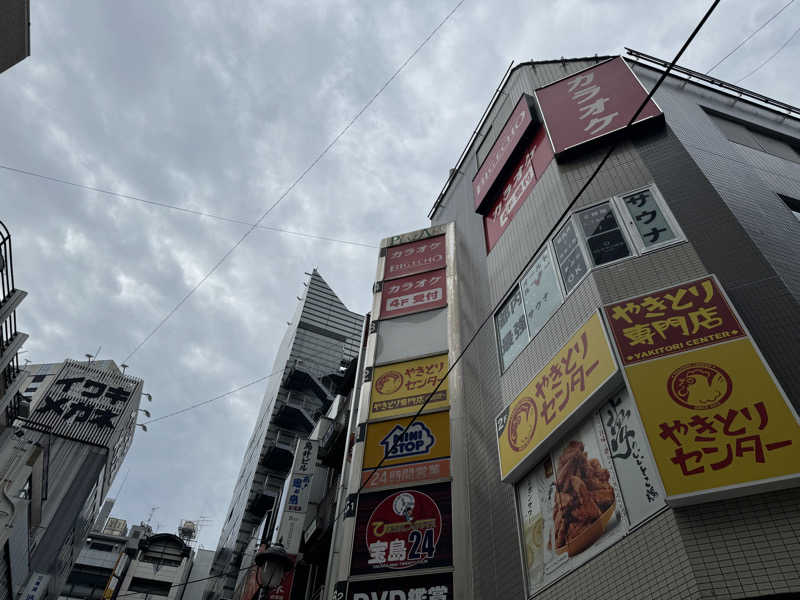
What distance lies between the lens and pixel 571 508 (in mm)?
8836

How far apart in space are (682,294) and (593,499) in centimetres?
387

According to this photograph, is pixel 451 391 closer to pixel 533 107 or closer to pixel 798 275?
pixel 798 275

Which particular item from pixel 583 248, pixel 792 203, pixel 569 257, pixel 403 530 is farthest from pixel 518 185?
pixel 403 530

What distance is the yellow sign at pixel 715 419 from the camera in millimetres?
6715

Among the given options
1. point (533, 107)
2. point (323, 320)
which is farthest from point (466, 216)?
point (323, 320)

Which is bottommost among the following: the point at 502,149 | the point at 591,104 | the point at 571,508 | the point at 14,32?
the point at 571,508

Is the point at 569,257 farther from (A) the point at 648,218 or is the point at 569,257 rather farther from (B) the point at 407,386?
(B) the point at 407,386

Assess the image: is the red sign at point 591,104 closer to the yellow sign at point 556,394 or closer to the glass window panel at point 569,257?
the glass window panel at point 569,257

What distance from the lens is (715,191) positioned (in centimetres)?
1123

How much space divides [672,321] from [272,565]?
30.8 ft

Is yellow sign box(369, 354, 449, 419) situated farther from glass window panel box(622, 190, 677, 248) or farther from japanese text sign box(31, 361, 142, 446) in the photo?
japanese text sign box(31, 361, 142, 446)

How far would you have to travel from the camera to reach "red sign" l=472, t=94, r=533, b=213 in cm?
1689

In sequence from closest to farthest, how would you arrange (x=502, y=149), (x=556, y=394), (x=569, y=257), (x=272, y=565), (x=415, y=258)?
(x=556, y=394) < (x=272, y=565) < (x=569, y=257) < (x=502, y=149) < (x=415, y=258)

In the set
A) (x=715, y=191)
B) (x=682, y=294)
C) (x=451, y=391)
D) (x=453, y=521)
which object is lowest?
(x=453, y=521)
